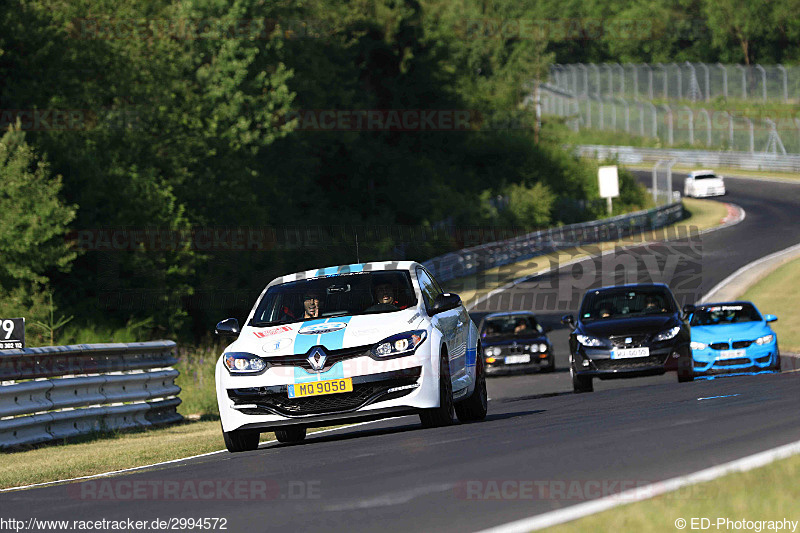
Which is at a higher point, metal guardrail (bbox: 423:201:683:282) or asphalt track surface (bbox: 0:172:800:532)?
asphalt track surface (bbox: 0:172:800:532)

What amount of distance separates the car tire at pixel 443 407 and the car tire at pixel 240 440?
166cm

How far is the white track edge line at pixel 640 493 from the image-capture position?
237 inches

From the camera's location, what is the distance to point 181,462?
39.2 ft

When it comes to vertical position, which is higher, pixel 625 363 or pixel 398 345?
pixel 398 345

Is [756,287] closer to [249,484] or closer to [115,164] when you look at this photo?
[115,164]

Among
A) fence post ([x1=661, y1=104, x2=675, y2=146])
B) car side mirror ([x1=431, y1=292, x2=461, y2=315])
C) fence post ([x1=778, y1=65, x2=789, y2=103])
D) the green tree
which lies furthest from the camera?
fence post ([x1=661, y1=104, x2=675, y2=146])

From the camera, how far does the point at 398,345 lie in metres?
11.7

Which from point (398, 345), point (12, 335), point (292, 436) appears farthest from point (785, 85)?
point (398, 345)

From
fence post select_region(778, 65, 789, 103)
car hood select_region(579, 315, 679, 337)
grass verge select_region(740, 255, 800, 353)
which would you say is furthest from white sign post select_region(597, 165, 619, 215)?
car hood select_region(579, 315, 679, 337)

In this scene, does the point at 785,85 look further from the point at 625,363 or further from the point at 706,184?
the point at 625,363

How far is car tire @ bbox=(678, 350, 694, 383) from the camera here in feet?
63.2

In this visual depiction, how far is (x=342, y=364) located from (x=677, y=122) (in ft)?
299

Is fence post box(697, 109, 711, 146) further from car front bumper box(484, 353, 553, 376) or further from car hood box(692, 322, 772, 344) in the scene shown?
car hood box(692, 322, 772, 344)

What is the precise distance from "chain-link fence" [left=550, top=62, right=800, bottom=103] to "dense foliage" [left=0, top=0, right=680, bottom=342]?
11.3m
